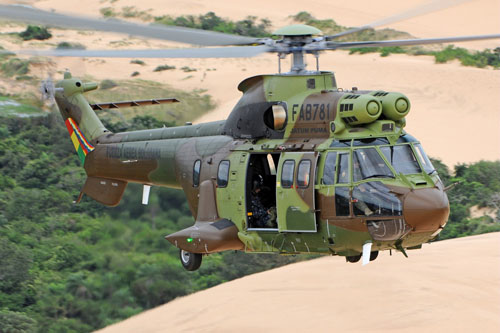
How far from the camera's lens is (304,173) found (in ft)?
45.4

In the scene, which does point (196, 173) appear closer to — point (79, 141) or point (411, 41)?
point (411, 41)

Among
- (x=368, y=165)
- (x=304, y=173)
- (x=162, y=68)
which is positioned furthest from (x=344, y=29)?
(x=368, y=165)

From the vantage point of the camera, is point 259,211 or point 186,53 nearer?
point 186,53

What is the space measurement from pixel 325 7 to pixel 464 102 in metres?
27.1

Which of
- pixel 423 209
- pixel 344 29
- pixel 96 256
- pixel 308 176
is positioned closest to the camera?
pixel 423 209

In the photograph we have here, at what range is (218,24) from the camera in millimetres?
55281

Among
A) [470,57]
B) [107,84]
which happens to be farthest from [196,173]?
[470,57]

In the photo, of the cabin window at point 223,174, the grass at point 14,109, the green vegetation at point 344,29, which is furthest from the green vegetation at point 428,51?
the cabin window at point 223,174

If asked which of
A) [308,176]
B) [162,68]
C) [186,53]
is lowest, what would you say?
[162,68]

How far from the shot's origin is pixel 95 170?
19.1m

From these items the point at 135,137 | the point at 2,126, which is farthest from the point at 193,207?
the point at 2,126

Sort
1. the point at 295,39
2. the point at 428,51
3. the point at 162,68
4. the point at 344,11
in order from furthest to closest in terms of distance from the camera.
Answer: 1. the point at 344,11
2. the point at 428,51
3. the point at 162,68
4. the point at 295,39

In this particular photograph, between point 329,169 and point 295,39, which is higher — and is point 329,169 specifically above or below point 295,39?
below

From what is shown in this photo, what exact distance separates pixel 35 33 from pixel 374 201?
122 ft
